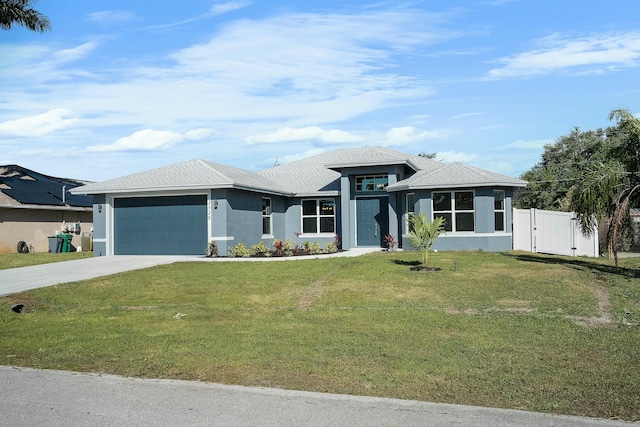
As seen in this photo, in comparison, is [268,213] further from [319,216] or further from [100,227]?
[100,227]

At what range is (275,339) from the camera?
9.15m

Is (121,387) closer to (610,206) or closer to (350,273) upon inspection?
(350,273)

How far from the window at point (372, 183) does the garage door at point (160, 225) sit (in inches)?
283

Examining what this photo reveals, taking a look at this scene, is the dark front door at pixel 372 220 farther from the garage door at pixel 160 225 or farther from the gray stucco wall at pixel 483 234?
the garage door at pixel 160 225

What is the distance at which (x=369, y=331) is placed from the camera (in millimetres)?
9742

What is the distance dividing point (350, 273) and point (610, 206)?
24.3ft

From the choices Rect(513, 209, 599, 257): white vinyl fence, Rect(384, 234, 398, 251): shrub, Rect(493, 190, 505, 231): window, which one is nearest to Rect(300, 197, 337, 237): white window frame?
Rect(384, 234, 398, 251): shrub

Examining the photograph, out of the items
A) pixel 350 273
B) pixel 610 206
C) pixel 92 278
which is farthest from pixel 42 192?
pixel 610 206

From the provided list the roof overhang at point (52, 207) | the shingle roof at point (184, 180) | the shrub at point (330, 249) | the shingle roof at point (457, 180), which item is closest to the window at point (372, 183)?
the shingle roof at point (457, 180)

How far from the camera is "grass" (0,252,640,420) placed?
6.77 meters

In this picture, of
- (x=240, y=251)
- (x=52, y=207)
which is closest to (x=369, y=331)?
(x=240, y=251)

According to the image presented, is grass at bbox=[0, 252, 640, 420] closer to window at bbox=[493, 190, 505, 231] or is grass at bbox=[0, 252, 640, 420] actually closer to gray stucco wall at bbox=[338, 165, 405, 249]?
window at bbox=[493, 190, 505, 231]

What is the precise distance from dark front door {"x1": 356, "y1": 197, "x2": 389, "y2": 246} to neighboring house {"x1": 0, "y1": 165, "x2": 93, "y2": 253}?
16010mm

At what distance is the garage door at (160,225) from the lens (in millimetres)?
23688
